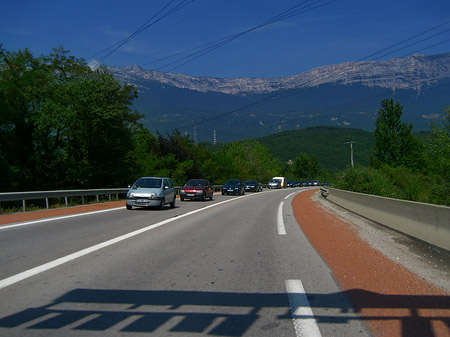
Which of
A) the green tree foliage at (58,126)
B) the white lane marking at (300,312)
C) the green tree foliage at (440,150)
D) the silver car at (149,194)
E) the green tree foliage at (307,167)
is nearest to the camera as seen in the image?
the white lane marking at (300,312)

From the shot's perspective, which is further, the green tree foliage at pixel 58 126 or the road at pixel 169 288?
the green tree foliage at pixel 58 126

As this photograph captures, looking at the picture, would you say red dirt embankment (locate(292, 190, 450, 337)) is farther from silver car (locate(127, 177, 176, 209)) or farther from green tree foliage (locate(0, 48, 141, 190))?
green tree foliage (locate(0, 48, 141, 190))

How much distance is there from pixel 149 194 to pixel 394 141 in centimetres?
5350

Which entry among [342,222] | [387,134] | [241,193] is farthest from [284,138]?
[342,222]

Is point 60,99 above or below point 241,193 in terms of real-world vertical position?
above

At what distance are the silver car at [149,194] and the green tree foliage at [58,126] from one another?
55.7 feet

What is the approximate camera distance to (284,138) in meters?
198

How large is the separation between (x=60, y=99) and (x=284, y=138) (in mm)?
168349

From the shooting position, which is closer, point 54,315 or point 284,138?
point 54,315

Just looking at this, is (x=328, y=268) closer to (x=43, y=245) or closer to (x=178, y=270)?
(x=178, y=270)

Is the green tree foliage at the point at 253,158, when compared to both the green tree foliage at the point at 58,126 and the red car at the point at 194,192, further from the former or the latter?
the red car at the point at 194,192

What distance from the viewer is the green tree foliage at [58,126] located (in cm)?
3406

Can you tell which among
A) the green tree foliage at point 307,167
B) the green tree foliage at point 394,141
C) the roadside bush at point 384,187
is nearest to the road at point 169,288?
the roadside bush at point 384,187

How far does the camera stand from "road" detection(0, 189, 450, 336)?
405 cm
